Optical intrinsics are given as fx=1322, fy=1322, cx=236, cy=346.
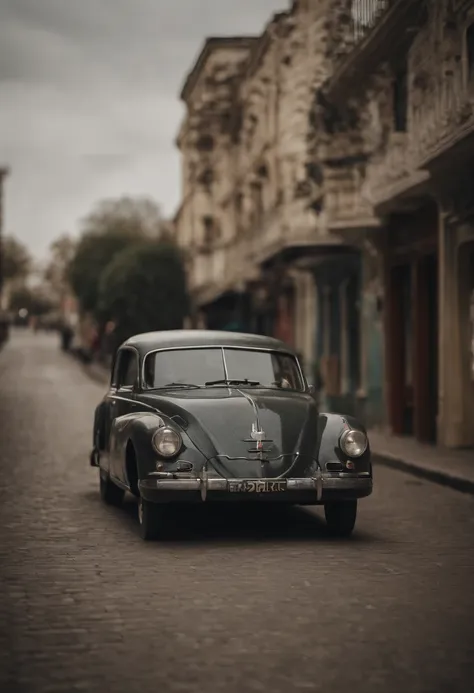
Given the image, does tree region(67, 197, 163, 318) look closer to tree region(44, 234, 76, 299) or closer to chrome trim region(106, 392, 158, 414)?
chrome trim region(106, 392, 158, 414)

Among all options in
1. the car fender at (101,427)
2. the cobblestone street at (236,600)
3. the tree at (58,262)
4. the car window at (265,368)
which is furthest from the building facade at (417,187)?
the tree at (58,262)

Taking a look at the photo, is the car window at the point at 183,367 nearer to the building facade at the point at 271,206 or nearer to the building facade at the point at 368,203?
the building facade at the point at 368,203

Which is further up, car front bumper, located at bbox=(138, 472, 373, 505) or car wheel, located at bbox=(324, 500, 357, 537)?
car front bumper, located at bbox=(138, 472, 373, 505)

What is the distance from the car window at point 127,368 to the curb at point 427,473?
4.29m

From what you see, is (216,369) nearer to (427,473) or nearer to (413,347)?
(427,473)

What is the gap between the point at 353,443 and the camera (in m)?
10.4

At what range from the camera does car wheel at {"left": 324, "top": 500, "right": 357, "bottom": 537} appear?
34.4ft

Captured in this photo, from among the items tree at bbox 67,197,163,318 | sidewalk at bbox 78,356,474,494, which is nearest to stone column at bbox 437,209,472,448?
sidewalk at bbox 78,356,474,494

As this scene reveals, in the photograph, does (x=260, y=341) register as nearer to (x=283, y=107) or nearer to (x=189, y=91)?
(x=283, y=107)

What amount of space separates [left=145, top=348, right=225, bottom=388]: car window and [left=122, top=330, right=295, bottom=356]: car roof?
83 mm

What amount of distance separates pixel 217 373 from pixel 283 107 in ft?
89.9

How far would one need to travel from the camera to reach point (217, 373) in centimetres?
1140

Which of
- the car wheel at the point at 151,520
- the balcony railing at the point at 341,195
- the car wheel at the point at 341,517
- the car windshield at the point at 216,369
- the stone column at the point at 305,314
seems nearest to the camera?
the car wheel at the point at 151,520

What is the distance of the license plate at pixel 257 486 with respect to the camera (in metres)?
9.91
